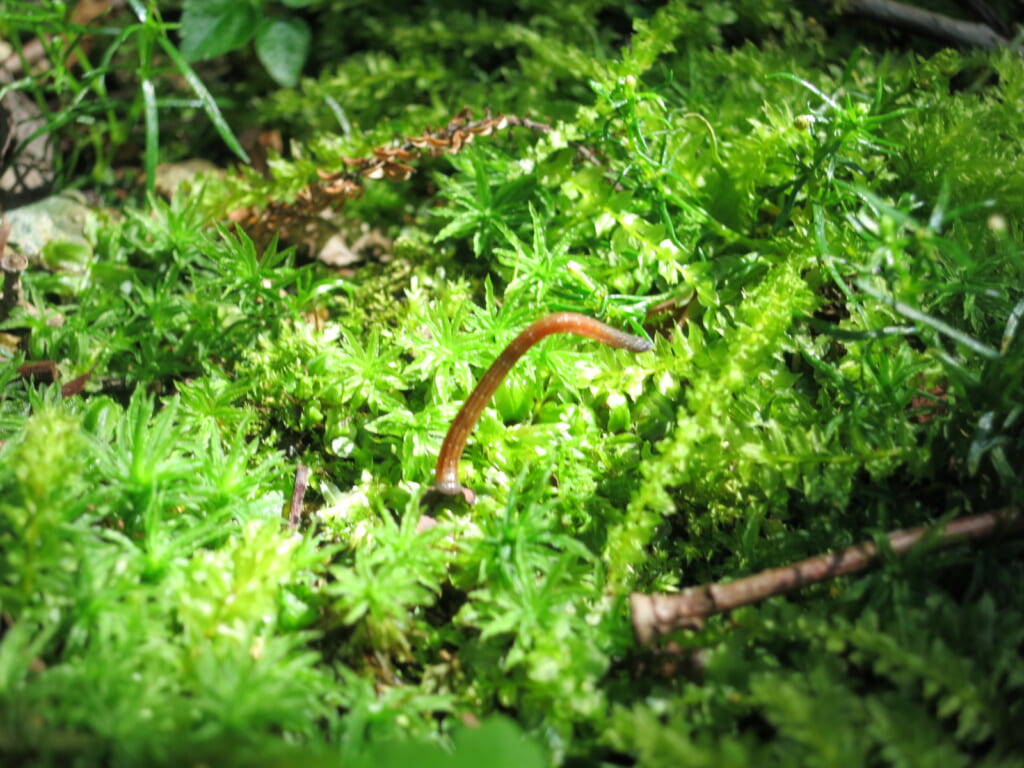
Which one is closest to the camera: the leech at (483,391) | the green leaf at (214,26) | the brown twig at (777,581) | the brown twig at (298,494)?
the brown twig at (777,581)

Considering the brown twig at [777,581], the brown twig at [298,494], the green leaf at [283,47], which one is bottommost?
the brown twig at [298,494]

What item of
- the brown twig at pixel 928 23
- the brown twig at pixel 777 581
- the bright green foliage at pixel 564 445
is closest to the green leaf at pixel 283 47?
the bright green foliage at pixel 564 445

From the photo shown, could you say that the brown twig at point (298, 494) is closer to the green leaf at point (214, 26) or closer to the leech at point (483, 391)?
the leech at point (483, 391)

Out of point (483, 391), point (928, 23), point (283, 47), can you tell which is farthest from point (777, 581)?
point (283, 47)

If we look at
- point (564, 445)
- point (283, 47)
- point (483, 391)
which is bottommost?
point (564, 445)

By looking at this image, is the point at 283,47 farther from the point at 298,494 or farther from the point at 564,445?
the point at 564,445

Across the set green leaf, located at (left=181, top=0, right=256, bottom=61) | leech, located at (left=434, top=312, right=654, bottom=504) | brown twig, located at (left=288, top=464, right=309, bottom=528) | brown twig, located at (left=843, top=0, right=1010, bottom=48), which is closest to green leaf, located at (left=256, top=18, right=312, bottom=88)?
green leaf, located at (left=181, top=0, right=256, bottom=61)

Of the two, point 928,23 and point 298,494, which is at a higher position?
point 928,23
